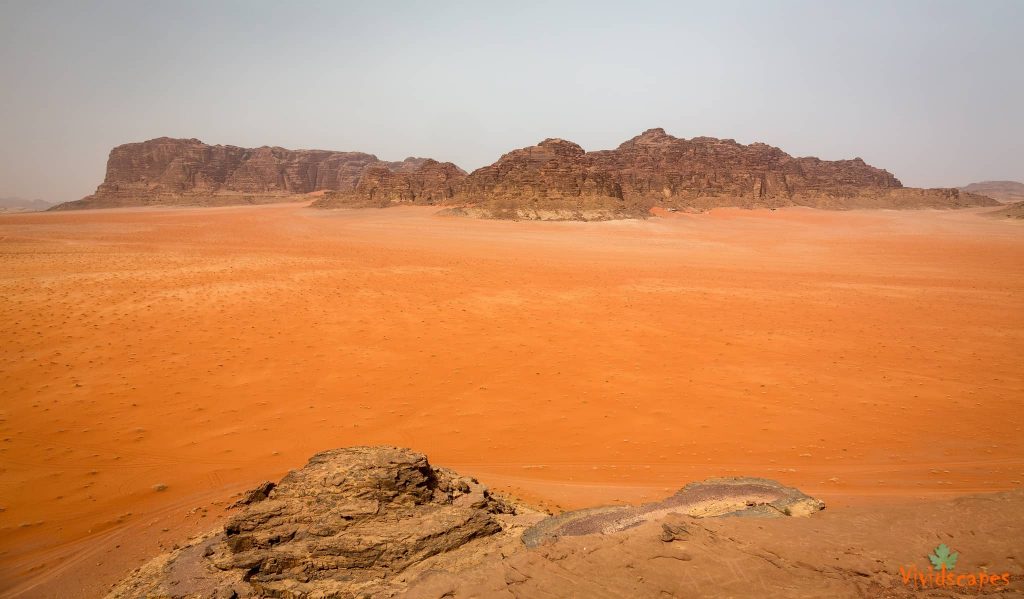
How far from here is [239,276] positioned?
17.7m

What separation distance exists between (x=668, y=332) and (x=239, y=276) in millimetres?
15585

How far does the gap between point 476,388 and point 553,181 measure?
49.6 meters

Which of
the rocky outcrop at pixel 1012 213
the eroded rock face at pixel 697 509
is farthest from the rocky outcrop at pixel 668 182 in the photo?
the eroded rock face at pixel 697 509

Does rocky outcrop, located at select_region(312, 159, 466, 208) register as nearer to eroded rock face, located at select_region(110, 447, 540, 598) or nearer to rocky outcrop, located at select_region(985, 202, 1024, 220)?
eroded rock face, located at select_region(110, 447, 540, 598)

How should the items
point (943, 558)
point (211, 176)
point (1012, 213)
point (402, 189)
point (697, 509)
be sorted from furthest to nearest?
point (211, 176) → point (402, 189) → point (1012, 213) → point (697, 509) → point (943, 558)

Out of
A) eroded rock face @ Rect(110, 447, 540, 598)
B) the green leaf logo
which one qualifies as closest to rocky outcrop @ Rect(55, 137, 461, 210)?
eroded rock face @ Rect(110, 447, 540, 598)

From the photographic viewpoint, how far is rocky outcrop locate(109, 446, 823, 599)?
319 centimetres

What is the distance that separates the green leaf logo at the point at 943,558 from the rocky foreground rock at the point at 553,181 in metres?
48.8

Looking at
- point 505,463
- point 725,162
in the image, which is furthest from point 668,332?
point 725,162

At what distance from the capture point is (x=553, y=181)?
181 feet

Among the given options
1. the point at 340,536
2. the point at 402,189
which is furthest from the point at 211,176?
the point at 340,536

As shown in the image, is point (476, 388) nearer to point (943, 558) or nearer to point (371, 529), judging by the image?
point (371, 529)

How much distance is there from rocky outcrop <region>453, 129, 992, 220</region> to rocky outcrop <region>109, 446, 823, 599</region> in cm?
4817

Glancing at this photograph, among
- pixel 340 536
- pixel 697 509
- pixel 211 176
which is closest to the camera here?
pixel 340 536
